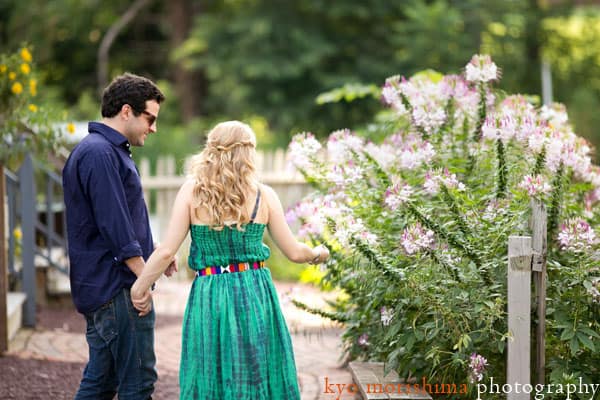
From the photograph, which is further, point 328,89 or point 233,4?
point 233,4

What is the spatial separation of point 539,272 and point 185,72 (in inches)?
667

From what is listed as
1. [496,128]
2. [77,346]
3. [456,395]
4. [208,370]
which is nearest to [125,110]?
[208,370]

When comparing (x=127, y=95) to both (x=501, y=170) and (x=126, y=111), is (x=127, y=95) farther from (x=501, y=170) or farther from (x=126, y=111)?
(x=501, y=170)

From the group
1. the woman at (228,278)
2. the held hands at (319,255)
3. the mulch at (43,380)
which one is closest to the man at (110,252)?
the woman at (228,278)

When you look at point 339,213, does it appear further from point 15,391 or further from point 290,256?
point 15,391

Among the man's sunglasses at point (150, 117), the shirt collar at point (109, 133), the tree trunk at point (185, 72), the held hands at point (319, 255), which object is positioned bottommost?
the held hands at point (319, 255)

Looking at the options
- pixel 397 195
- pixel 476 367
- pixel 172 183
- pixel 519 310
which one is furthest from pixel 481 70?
pixel 172 183

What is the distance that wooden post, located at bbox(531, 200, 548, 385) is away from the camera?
3.68 m

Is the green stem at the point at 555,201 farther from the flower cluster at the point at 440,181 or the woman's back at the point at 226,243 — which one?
the woman's back at the point at 226,243

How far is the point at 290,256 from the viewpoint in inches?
140

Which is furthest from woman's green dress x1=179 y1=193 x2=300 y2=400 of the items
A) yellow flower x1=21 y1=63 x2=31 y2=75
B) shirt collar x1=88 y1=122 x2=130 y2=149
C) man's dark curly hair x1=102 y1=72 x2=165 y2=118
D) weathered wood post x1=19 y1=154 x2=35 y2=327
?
weathered wood post x1=19 y1=154 x2=35 y2=327

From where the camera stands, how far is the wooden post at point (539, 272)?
368cm

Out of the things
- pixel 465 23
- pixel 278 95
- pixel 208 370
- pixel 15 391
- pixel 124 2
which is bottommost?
pixel 15 391

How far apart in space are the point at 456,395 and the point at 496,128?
4.79ft
